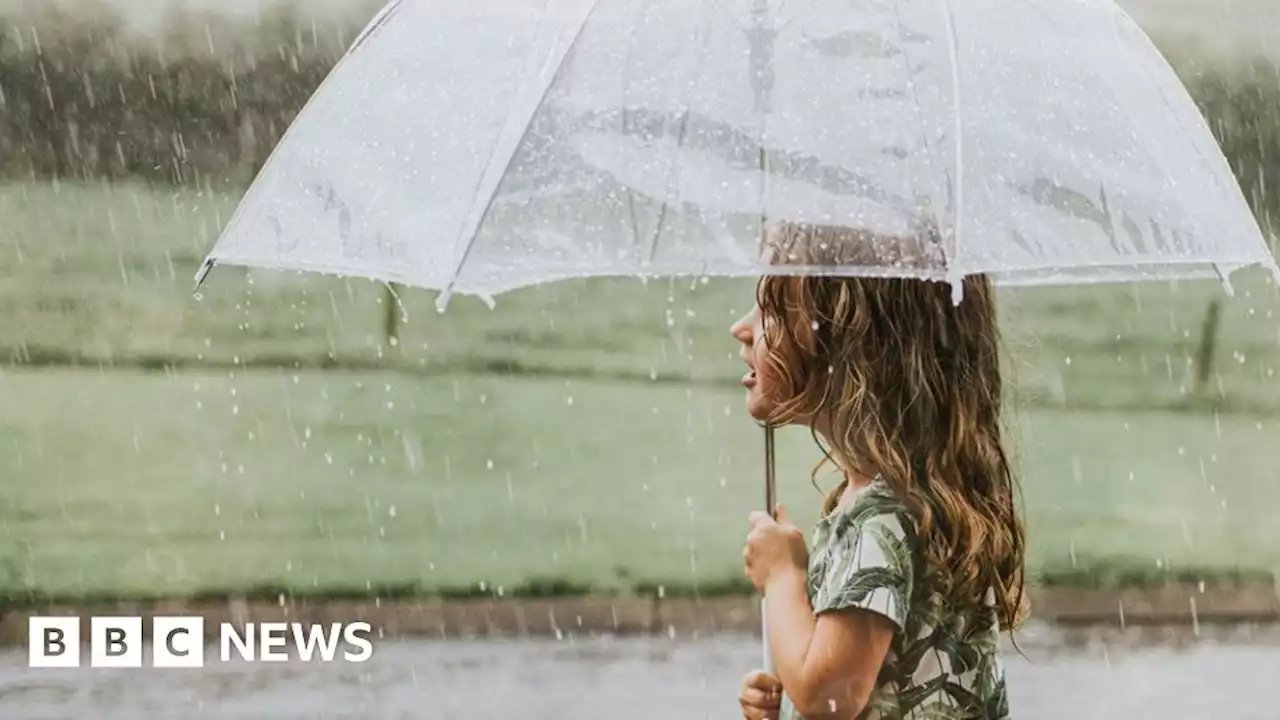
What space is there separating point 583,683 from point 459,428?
71cm

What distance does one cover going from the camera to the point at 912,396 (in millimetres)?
2145

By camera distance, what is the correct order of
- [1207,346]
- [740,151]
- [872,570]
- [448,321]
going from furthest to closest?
[1207,346], [448,321], [872,570], [740,151]

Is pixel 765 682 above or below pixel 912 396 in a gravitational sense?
below

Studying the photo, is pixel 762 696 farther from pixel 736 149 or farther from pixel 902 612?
pixel 736 149

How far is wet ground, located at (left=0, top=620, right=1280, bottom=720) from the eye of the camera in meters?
3.87

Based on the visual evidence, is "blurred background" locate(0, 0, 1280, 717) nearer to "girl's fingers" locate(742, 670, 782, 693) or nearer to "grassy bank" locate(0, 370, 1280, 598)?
"grassy bank" locate(0, 370, 1280, 598)

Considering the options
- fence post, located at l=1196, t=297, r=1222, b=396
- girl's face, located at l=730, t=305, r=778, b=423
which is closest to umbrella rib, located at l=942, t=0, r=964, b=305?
girl's face, located at l=730, t=305, r=778, b=423

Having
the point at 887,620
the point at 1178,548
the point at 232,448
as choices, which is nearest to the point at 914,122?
the point at 887,620

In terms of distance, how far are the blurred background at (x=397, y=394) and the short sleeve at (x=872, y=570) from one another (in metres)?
1.69

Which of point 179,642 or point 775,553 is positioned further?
point 179,642

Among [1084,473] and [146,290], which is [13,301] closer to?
[146,290]

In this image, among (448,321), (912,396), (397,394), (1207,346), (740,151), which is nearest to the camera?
(740,151)

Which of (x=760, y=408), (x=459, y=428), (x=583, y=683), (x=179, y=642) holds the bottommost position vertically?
(x=583, y=683)

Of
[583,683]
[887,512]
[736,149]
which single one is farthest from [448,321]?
[736,149]
